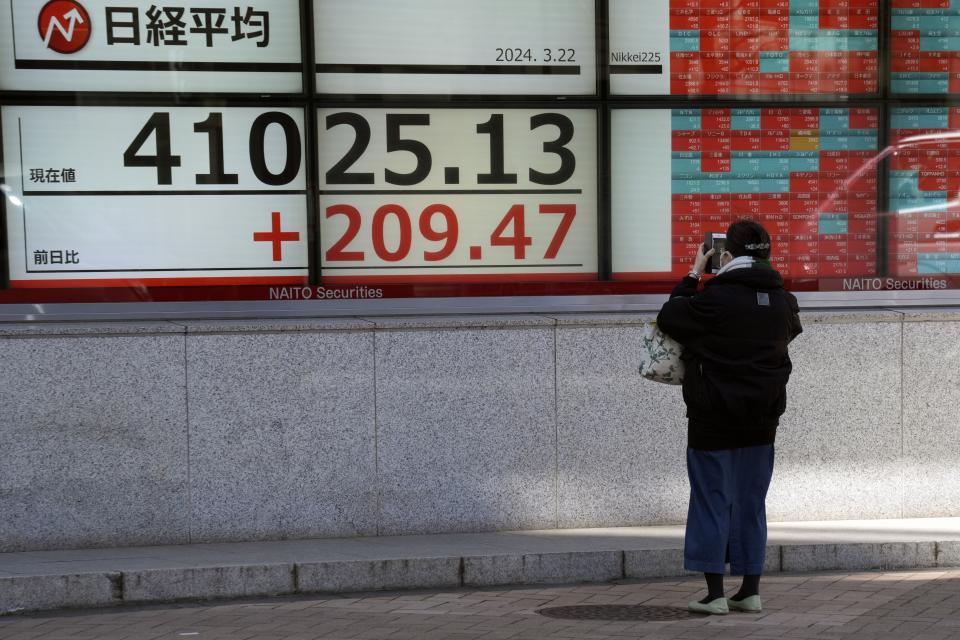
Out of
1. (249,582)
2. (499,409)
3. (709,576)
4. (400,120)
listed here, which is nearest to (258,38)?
(400,120)

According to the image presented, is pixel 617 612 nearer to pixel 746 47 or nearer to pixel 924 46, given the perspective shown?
pixel 746 47

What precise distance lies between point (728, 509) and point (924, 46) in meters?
4.00

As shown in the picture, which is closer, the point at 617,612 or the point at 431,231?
the point at 617,612

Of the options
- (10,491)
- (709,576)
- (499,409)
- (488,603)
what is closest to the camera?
(709,576)

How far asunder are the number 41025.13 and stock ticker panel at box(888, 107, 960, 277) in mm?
2046

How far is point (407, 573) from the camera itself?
7055 mm

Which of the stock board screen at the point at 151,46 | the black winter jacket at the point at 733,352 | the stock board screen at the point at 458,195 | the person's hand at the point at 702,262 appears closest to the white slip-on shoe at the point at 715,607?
the black winter jacket at the point at 733,352

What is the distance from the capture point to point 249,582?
6.88 meters

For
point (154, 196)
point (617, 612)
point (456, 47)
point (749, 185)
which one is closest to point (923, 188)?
point (749, 185)

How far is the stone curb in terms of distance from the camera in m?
6.66

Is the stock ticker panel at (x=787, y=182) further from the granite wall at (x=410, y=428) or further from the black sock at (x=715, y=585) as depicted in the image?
the black sock at (x=715, y=585)

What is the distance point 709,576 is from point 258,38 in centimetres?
405

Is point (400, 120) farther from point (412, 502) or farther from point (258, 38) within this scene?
point (412, 502)

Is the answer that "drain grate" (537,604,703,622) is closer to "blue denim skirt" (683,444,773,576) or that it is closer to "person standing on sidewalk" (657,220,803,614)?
"person standing on sidewalk" (657,220,803,614)
